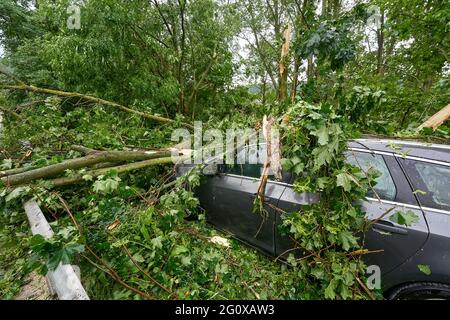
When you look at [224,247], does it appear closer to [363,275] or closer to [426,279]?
[363,275]

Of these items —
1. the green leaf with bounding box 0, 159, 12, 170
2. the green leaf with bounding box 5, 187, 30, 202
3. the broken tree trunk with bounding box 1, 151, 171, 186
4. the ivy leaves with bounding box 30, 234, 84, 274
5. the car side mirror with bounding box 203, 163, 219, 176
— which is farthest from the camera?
the green leaf with bounding box 0, 159, 12, 170

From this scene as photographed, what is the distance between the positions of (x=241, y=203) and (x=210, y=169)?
1.93 ft

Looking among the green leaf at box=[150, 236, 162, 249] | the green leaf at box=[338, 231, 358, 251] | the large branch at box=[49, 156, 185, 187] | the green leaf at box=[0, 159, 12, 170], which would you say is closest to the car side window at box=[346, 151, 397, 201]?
the green leaf at box=[338, 231, 358, 251]

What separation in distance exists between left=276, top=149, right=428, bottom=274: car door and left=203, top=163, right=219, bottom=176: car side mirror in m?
1.57

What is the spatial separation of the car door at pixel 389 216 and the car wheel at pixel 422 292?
18 cm

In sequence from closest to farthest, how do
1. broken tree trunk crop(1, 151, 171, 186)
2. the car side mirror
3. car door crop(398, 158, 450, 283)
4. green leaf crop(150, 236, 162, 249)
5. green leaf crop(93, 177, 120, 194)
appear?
car door crop(398, 158, 450, 283) < green leaf crop(150, 236, 162, 249) < green leaf crop(93, 177, 120, 194) < broken tree trunk crop(1, 151, 171, 186) < the car side mirror

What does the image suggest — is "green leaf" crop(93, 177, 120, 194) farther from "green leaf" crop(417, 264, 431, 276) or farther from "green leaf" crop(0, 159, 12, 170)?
"green leaf" crop(417, 264, 431, 276)

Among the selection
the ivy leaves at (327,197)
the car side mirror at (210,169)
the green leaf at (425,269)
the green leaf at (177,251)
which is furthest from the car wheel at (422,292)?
the car side mirror at (210,169)

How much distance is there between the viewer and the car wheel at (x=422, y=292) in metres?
1.84

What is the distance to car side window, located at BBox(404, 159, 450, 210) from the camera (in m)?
1.92

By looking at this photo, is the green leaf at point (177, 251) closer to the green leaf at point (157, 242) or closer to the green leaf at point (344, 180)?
the green leaf at point (157, 242)

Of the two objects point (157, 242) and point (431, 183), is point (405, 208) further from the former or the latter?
point (157, 242)

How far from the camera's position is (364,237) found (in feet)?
6.96
